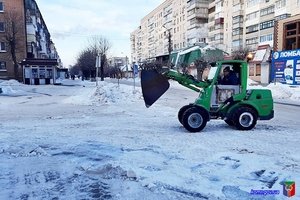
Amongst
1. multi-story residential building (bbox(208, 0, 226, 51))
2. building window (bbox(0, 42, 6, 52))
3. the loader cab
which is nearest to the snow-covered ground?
the loader cab

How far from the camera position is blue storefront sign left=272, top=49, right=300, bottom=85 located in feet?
101

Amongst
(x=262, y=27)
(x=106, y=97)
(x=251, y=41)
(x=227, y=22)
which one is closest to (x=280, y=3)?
(x=262, y=27)

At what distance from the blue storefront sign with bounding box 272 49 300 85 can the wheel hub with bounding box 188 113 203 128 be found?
24.4 meters

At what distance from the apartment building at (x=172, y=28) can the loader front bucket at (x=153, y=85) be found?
5401 cm

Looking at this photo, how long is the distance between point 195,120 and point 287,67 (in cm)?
2644

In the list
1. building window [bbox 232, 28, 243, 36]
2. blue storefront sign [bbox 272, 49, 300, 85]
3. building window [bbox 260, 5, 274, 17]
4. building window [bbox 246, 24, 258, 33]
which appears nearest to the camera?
blue storefront sign [bbox 272, 49, 300, 85]

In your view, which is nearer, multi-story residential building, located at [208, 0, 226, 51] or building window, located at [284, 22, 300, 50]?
building window, located at [284, 22, 300, 50]

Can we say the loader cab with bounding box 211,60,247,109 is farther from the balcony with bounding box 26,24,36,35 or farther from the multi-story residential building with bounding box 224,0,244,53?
the multi-story residential building with bounding box 224,0,244,53

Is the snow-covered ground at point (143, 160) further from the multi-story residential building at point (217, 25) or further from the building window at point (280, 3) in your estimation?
the multi-story residential building at point (217, 25)

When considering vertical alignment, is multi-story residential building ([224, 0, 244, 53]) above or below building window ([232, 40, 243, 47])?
above

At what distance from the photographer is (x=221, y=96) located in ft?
31.2

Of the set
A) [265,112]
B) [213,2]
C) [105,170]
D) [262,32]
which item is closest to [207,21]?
[213,2]

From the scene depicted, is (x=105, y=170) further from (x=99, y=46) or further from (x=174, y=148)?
A: (x=99, y=46)

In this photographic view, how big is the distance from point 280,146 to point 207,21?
70.4 metres
